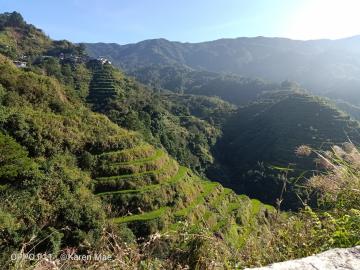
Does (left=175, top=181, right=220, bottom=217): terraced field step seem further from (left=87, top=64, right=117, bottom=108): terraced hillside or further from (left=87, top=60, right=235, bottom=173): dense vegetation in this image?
(left=87, top=64, right=117, bottom=108): terraced hillside

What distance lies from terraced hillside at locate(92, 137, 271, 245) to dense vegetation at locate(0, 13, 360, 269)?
10cm

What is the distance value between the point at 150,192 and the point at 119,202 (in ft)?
11.0

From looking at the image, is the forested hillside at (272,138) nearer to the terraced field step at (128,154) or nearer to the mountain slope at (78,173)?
the mountain slope at (78,173)

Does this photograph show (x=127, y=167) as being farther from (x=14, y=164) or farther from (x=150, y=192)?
(x=14, y=164)

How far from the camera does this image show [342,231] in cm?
256

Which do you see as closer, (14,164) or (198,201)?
(14,164)

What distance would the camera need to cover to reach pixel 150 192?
3241 cm

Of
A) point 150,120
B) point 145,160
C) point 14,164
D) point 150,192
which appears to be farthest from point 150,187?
point 150,120

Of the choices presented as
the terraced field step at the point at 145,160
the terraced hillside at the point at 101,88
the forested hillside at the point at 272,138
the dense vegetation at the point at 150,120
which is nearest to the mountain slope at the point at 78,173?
the terraced field step at the point at 145,160

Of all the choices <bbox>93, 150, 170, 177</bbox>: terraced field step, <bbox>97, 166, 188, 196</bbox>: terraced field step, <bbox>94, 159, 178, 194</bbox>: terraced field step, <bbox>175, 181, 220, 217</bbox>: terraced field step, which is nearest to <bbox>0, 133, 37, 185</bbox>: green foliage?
<bbox>94, 159, 178, 194</bbox>: terraced field step

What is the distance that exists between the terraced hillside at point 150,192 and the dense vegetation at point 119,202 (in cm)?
10

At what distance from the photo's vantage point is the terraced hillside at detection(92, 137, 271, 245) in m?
29.6

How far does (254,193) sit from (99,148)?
46422 mm

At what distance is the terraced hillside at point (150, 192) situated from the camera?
29.6 m
